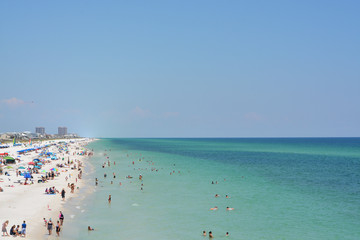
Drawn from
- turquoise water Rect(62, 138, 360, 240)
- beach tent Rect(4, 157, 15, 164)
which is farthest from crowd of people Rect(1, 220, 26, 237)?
beach tent Rect(4, 157, 15, 164)

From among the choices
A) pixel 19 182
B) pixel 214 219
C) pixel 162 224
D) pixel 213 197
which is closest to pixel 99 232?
pixel 162 224

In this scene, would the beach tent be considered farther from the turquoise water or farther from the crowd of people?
the crowd of people

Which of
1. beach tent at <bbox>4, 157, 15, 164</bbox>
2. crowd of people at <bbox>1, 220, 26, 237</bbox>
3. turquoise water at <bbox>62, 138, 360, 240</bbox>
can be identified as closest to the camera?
crowd of people at <bbox>1, 220, 26, 237</bbox>

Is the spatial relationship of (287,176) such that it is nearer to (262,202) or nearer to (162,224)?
(262,202)

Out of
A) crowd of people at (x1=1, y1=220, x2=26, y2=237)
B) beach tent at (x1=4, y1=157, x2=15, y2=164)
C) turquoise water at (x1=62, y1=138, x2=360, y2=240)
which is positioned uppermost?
beach tent at (x1=4, y1=157, x2=15, y2=164)

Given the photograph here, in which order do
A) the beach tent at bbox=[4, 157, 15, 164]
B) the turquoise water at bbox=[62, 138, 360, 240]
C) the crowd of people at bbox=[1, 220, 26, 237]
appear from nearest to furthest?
the crowd of people at bbox=[1, 220, 26, 237]
the turquoise water at bbox=[62, 138, 360, 240]
the beach tent at bbox=[4, 157, 15, 164]

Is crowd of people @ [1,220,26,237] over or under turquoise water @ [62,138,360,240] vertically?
over

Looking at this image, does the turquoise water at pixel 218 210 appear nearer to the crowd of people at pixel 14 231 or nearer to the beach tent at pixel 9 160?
the crowd of people at pixel 14 231

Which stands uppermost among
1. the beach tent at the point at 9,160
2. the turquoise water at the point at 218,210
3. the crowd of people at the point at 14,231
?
the beach tent at the point at 9,160

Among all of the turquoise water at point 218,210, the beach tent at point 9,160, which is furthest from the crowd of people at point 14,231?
the beach tent at point 9,160

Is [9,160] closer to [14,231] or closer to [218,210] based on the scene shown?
[14,231]

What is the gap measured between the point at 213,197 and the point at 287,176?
25573mm

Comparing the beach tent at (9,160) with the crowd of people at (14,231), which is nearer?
the crowd of people at (14,231)

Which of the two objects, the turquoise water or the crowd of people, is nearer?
the crowd of people
